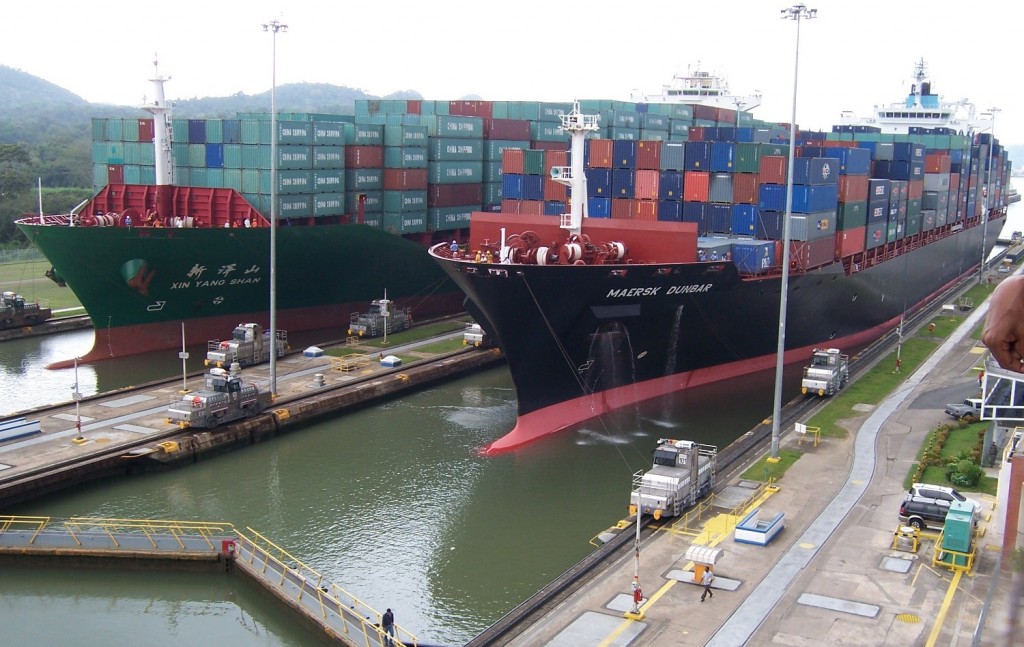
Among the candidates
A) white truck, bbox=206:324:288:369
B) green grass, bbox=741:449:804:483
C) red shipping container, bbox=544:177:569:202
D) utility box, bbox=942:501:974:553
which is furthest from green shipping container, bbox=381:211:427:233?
utility box, bbox=942:501:974:553

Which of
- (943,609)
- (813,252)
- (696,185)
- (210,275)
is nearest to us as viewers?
(943,609)

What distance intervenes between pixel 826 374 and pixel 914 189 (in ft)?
72.2

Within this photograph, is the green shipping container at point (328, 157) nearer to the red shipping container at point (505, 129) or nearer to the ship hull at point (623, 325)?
the red shipping container at point (505, 129)

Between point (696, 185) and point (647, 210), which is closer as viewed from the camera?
point (696, 185)

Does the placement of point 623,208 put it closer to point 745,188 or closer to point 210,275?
point 745,188

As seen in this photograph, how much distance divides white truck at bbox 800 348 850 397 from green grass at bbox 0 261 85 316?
1506 inches

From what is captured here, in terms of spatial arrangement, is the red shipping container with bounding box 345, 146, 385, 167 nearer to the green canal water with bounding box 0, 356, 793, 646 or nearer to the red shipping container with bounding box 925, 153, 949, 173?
the green canal water with bounding box 0, 356, 793, 646

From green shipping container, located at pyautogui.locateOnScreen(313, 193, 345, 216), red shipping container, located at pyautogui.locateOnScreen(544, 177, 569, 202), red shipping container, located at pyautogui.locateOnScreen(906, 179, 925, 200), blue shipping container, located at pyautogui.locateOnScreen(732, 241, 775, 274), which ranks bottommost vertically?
blue shipping container, located at pyautogui.locateOnScreen(732, 241, 775, 274)

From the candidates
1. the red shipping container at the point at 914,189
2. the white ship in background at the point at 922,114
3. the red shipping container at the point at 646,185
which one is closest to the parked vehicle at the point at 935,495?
the red shipping container at the point at 646,185

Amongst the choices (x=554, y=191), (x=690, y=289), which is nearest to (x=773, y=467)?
(x=690, y=289)

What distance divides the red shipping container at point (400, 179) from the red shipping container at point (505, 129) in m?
6.56

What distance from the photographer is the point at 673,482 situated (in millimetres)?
22891

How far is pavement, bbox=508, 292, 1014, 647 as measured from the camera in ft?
56.5

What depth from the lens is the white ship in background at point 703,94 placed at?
249ft
